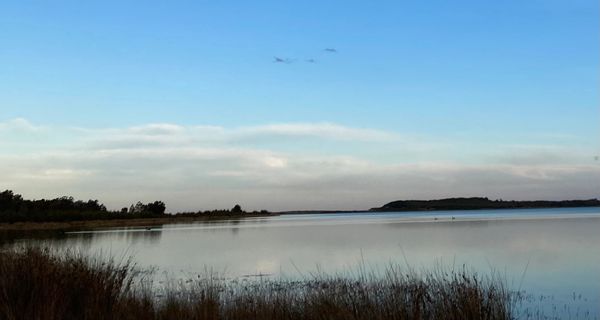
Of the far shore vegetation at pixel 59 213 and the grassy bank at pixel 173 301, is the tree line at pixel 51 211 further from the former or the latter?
the grassy bank at pixel 173 301

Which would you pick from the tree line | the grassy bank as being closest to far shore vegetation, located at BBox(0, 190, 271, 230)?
the tree line

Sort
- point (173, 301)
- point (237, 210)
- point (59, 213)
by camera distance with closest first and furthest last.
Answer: point (173, 301) → point (59, 213) → point (237, 210)

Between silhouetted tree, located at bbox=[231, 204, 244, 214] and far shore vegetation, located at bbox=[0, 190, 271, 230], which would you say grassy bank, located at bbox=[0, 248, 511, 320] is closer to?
far shore vegetation, located at bbox=[0, 190, 271, 230]

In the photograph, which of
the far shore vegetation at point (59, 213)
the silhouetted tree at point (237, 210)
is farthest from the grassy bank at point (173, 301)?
the silhouetted tree at point (237, 210)

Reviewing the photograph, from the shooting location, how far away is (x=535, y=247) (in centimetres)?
2636

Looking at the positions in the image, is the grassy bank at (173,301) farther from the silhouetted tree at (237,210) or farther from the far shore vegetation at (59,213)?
the silhouetted tree at (237,210)

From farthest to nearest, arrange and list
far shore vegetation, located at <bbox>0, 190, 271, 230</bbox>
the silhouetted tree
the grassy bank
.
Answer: the silhouetted tree → far shore vegetation, located at <bbox>0, 190, 271, 230</bbox> → the grassy bank

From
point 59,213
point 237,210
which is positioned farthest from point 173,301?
point 237,210

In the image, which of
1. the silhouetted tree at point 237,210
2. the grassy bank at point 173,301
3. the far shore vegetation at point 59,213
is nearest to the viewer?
the grassy bank at point 173,301

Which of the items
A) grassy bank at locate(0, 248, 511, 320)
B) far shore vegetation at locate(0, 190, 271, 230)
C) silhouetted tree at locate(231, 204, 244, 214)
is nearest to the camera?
grassy bank at locate(0, 248, 511, 320)

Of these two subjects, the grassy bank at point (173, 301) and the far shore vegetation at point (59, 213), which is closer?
the grassy bank at point (173, 301)

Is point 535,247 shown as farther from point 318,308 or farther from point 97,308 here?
point 97,308

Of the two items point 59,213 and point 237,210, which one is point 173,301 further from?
point 237,210

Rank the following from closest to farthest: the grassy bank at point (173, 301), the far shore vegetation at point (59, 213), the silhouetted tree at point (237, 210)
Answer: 1. the grassy bank at point (173, 301)
2. the far shore vegetation at point (59, 213)
3. the silhouetted tree at point (237, 210)
